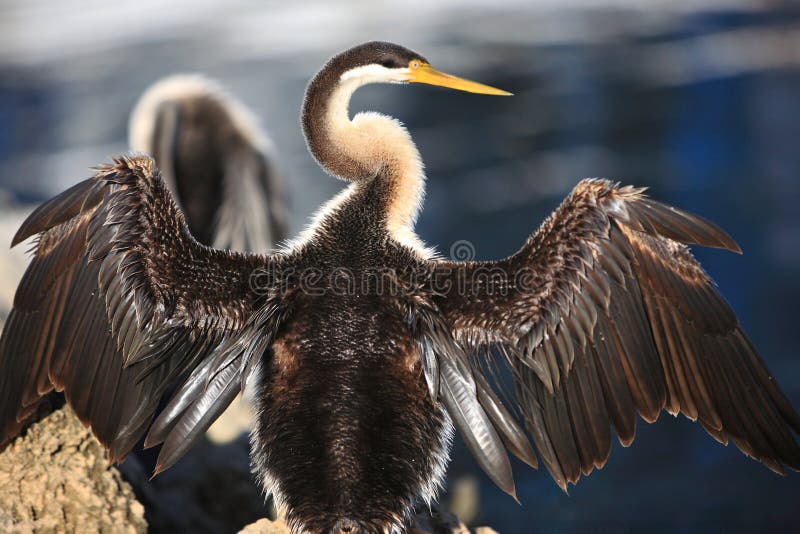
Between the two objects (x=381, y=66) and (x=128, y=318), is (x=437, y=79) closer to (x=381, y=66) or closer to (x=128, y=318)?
(x=381, y=66)

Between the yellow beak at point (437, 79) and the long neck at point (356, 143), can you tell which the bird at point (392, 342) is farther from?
the yellow beak at point (437, 79)

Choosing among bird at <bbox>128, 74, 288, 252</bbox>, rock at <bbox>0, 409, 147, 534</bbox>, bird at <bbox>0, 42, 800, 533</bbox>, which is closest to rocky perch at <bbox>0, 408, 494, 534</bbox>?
rock at <bbox>0, 409, 147, 534</bbox>

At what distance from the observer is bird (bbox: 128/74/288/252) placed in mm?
6273

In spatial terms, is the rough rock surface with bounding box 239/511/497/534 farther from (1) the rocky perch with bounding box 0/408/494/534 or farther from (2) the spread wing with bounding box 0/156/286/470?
(2) the spread wing with bounding box 0/156/286/470

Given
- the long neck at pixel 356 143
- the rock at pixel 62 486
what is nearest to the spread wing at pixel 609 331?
the long neck at pixel 356 143

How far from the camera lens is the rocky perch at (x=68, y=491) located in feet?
11.3

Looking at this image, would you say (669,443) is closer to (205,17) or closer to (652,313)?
(652,313)

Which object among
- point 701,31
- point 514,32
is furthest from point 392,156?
point 701,31

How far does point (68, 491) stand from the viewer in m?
3.51

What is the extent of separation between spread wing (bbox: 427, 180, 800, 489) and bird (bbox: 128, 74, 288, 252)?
3.00m

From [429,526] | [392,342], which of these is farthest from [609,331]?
[429,526]

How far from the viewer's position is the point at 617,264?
133 inches

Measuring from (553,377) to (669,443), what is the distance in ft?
14.3

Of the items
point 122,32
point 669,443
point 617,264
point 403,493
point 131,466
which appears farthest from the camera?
point 122,32
